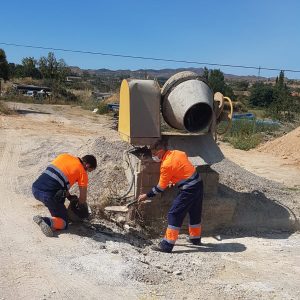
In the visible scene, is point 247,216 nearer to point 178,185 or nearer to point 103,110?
point 178,185

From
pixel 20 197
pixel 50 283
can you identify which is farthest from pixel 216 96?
pixel 50 283

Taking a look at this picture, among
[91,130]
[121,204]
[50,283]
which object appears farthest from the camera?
[91,130]

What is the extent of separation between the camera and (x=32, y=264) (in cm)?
469

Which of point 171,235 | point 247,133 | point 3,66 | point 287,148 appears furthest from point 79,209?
point 3,66

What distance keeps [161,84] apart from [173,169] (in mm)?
2181

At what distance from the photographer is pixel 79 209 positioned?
6039 mm

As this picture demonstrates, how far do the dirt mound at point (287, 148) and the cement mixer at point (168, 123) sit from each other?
7169mm

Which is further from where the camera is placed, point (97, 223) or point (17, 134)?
point (17, 134)

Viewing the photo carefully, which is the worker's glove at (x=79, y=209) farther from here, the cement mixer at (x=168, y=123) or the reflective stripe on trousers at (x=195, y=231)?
the reflective stripe on trousers at (x=195, y=231)

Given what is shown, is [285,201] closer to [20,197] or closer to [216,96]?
[216,96]

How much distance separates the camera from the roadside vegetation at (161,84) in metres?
17.9

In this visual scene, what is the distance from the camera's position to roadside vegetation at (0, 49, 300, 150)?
17.9 meters

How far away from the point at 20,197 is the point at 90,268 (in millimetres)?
3055

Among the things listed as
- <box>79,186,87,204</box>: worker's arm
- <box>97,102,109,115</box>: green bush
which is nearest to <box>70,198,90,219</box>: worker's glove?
<box>79,186,87,204</box>: worker's arm
